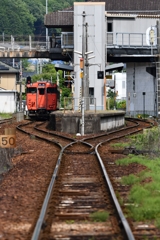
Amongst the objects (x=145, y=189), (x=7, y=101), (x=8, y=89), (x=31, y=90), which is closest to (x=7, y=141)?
(x=145, y=189)

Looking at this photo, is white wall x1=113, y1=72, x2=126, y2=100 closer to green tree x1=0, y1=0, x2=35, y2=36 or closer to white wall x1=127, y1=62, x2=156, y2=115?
green tree x1=0, y1=0, x2=35, y2=36

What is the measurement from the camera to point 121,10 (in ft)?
179

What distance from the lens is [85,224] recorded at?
7.76m

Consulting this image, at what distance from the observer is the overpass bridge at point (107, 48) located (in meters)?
46.9

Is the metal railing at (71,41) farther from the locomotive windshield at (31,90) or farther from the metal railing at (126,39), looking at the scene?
the locomotive windshield at (31,90)

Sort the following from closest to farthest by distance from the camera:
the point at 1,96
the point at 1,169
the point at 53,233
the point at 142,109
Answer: the point at 53,233
the point at 1,169
the point at 142,109
the point at 1,96

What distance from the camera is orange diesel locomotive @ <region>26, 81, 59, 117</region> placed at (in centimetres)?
4431

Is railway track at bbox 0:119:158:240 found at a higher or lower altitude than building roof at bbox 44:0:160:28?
lower

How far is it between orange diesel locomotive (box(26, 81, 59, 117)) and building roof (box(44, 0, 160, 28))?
760 cm

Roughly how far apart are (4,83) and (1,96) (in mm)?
9962

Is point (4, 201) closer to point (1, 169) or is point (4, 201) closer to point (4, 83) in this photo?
point (1, 169)

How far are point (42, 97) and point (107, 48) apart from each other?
6755 millimetres

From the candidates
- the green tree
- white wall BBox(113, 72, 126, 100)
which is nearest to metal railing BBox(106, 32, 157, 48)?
white wall BBox(113, 72, 126, 100)

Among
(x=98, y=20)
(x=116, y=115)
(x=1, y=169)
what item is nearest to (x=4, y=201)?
(x=1, y=169)
